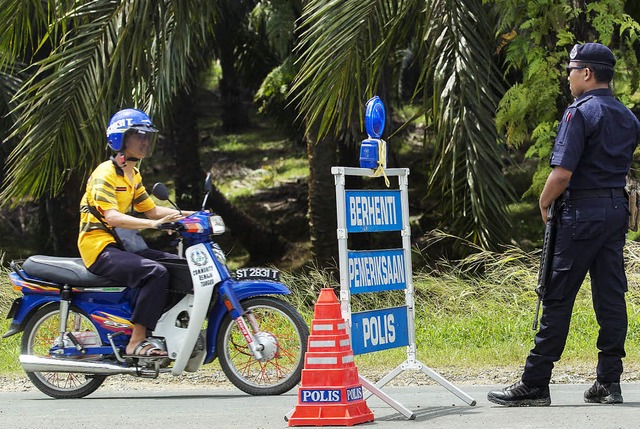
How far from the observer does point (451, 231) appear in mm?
12430

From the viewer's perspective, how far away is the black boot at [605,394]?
6523 mm

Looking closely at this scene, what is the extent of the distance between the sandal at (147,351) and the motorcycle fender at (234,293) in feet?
1.01

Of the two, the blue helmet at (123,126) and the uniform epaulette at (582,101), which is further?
the blue helmet at (123,126)

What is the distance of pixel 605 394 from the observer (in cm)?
655

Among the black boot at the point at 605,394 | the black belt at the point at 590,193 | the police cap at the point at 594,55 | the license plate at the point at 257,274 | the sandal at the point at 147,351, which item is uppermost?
the police cap at the point at 594,55

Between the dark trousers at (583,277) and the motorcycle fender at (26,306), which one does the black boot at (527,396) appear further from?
the motorcycle fender at (26,306)

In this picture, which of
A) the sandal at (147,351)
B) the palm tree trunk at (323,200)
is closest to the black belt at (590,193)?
the sandal at (147,351)

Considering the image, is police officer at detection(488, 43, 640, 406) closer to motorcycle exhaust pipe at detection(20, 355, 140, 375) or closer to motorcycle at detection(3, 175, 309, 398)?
motorcycle at detection(3, 175, 309, 398)

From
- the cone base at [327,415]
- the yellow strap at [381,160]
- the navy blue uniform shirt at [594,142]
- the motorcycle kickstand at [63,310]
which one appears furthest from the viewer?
the motorcycle kickstand at [63,310]

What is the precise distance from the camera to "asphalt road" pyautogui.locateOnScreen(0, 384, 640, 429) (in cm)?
611

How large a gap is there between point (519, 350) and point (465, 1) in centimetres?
383

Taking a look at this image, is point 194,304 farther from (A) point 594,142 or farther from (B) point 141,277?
(A) point 594,142

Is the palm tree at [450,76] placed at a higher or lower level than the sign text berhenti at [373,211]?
higher

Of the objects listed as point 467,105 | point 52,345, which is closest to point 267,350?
point 52,345
